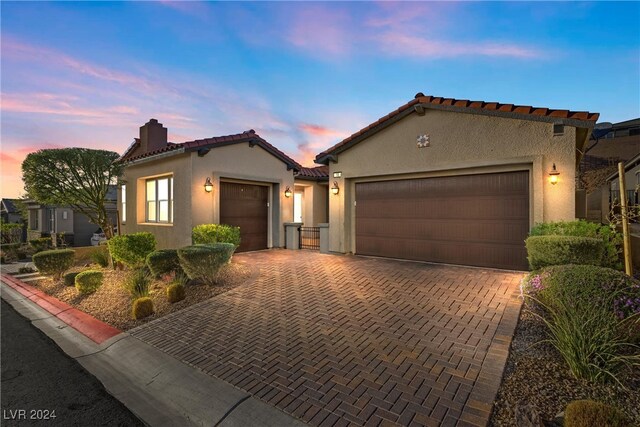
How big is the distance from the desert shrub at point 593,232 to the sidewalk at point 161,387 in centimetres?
702

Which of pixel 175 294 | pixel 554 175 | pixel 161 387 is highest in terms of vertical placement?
pixel 554 175

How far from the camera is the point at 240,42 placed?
36.0ft

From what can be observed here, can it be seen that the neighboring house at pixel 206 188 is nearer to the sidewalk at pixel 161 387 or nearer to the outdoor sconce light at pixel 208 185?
the outdoor sconce light at pixel 208 185

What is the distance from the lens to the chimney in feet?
45.4

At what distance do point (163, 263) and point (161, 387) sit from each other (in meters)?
4.51

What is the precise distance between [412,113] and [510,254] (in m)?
5.04

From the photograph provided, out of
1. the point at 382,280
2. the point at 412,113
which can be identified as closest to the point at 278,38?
the point at 412,113

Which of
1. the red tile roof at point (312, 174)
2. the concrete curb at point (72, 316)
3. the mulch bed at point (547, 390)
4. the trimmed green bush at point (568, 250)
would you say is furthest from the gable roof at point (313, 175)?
the mulch bed at point (547, 390)

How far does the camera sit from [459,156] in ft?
28.2

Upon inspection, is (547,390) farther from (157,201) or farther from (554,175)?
(157,201)

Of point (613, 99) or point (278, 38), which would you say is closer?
point (278, 38)

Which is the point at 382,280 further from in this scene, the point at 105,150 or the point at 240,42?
the point at 105,150

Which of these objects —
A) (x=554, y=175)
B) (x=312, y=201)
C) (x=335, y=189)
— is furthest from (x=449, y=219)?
(x=312, y=201)

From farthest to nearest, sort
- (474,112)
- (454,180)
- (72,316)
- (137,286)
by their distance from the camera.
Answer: (454,180) → (474,112) → (137,286) → (72,316)
